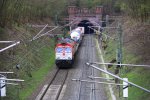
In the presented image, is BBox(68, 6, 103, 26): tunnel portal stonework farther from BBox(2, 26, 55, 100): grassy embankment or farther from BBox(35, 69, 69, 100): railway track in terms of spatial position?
BBox(35, 69, 69, 100): railway track

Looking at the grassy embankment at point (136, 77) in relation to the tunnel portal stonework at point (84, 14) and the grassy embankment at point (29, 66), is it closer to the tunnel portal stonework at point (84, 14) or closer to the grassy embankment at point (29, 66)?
the grassy embankment at point (29, 66)

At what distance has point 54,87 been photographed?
3481 cm

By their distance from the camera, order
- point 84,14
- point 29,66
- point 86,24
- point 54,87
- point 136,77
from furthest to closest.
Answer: point 86,24 < point 84,14 < point 29,66 < point 54,87 < point 136,77

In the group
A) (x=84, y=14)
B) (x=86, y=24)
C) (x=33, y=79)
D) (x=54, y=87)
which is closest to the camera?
(x=54, y=87)

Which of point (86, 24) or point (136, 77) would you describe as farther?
point (86, 24)

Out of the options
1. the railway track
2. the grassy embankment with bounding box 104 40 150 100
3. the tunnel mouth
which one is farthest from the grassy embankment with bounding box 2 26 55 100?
the tunnel mouth

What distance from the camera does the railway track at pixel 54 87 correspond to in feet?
102

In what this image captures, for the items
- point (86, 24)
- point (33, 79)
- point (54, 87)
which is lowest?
point (54, 87)

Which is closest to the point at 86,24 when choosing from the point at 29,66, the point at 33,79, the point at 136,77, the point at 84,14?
the point at 84,14

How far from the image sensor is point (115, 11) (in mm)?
97438

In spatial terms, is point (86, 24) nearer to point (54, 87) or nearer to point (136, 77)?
point (54, 87)

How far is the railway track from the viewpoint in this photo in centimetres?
3107

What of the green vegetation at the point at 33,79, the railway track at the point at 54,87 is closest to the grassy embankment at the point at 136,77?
the railway track at the point at 54,87

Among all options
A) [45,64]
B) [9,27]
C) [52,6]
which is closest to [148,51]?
[45,64]
